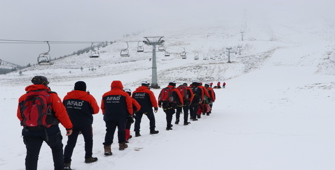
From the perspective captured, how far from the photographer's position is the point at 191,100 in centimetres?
1177

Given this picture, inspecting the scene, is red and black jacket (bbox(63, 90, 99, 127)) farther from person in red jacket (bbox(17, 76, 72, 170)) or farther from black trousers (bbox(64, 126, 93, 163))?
person in red jacket (bbox(17, 76, 72, 170))

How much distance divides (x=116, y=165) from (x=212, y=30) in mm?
162392

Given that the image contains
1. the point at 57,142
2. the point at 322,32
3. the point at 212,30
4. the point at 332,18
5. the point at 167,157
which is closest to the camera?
the point at 57,142

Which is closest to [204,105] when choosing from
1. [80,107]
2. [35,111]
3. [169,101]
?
[169,101]

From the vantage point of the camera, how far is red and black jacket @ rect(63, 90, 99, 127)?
6.13 m

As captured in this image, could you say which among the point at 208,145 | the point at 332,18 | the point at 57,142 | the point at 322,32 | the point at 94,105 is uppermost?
the point at 332,18

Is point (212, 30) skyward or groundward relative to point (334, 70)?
skyward

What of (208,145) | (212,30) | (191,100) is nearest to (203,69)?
(191,100)

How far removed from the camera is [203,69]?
58.3 metres

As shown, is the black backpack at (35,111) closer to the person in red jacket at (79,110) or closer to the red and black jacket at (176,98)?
the person in red jacket at (79,110)

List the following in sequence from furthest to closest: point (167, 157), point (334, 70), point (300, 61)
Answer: point (300, 61), point (334, 70), point (167, 157)

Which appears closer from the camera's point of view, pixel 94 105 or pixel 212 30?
pixel 94 105

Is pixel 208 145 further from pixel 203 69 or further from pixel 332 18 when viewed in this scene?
pixel 332 18

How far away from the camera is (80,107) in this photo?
6137 mm
